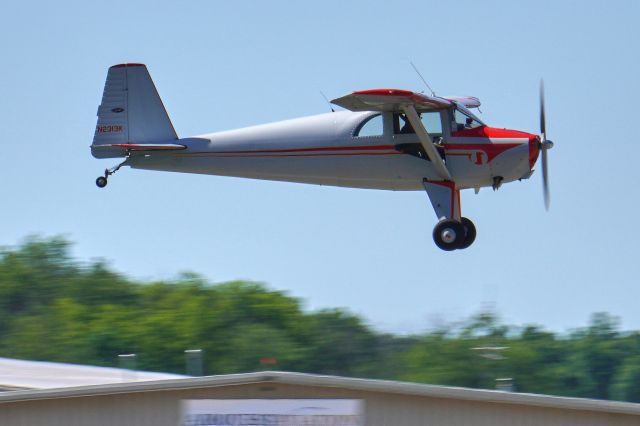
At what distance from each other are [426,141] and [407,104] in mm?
801

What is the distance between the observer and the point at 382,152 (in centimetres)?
2066

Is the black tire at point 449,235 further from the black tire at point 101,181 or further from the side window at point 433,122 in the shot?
the black tire at point 101,181

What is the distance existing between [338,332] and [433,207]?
37329mm

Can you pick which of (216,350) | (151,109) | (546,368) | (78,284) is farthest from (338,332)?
(151,109)

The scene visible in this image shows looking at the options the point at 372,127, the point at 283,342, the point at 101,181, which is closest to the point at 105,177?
the point at 101,181

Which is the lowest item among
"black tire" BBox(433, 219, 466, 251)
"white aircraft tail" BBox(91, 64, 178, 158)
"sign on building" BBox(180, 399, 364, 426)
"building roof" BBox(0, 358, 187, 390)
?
"sign on building" BBox(180, 399, 364, 426)

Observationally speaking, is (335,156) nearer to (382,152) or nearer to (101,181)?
(382,152)

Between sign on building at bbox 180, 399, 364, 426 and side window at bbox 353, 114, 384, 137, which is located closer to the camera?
sign on building at bbox 180, 399, 364, 426

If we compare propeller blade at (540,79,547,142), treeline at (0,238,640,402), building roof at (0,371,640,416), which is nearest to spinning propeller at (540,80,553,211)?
propeller blade at (540,79,547,142)

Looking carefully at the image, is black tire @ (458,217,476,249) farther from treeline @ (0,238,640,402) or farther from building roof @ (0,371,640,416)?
treeline @ (0,238,640,402)

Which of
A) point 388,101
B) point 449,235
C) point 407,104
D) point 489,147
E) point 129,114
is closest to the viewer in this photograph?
point 388,101

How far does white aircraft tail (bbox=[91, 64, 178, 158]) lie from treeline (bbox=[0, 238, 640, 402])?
27.0 meters

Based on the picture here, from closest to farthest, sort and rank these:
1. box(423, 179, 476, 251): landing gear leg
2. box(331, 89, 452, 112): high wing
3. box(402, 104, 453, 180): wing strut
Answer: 1. box(331, 89, 452, 112): high wing
2. box(402, 104, 453, 180): wing strut
3. box(423, 179, 476, 251): landing gear leg

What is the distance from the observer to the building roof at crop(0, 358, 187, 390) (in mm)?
19312
